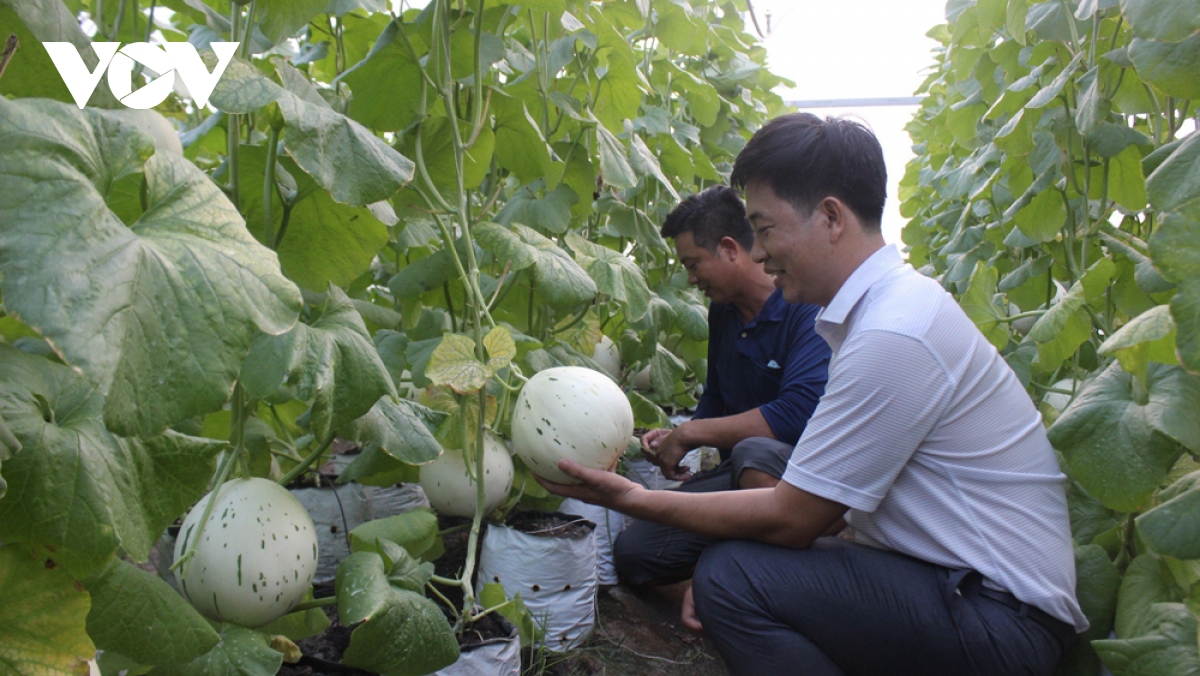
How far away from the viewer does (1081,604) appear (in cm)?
164

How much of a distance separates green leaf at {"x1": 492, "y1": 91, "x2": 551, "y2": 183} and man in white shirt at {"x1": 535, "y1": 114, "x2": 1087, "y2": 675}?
0.57m

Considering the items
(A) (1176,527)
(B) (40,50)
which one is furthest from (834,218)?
(B) (40,50)

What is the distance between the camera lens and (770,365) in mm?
2736

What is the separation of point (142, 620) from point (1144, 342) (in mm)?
1418

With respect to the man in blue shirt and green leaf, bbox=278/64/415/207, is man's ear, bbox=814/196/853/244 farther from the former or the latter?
A: green leaf, bbox=278/64/415/207

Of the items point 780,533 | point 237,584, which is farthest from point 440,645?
point 780,533

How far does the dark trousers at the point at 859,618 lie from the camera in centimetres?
153

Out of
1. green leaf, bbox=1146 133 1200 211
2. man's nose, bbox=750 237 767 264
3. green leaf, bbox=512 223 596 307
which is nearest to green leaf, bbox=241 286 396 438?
green leaf, bbox=512 223 596 307

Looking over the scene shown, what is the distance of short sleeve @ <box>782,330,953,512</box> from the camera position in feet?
5.00

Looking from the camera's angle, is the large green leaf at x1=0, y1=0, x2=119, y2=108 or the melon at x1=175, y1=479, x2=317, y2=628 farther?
the melon at x1=175, y1=479, x2=317, y2=628

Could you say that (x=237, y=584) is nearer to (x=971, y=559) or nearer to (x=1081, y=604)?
(x=971, y=559)

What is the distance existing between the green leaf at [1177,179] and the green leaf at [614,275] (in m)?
1.15

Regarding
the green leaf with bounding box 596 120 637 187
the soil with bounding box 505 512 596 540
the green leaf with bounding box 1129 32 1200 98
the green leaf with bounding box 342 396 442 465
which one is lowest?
the soil with bounding box 505 512 596 540

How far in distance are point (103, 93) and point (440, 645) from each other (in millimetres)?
920
